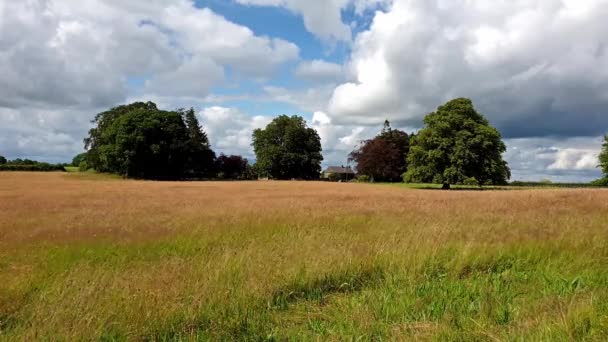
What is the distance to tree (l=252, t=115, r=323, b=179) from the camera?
102250 mm

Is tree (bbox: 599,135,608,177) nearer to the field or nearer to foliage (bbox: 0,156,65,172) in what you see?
the field

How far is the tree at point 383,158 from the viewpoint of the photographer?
303 ft

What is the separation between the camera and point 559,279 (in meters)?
7.02

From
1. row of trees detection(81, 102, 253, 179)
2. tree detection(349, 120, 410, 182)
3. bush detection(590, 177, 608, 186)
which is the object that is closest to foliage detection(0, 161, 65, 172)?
row of trees detection(81, 102, 253, 179)

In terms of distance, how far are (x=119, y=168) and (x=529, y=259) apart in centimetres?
7845

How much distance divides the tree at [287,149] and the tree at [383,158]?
12815mm

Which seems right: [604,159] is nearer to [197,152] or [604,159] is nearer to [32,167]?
[197,152]

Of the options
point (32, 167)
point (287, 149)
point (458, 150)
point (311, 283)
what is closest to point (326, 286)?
point (311, 283)

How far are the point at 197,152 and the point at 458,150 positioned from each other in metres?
62.8

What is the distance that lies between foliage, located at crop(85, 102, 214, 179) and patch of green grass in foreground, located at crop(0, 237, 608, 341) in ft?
232

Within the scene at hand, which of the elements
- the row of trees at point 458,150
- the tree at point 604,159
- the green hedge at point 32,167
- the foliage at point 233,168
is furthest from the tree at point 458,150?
the green hedge at point 32,167

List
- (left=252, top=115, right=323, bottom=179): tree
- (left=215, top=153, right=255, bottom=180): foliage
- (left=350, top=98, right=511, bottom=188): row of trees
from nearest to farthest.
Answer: (left=350, top=98, right=511, bottom=188): row of trees < (left=252, top=115, right=323, bottom=179): tree < (left=215, top=153, right=255, bottom=180): foliage

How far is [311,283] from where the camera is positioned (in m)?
6.84

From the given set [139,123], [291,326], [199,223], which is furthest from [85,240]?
[139,123]
